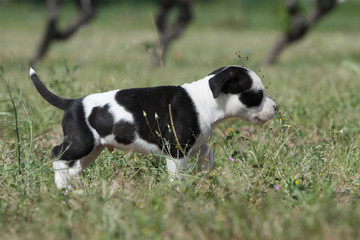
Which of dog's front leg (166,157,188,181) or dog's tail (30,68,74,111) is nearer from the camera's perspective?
dog's front leg (166,157,188,181)

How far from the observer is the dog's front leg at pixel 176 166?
337 cm

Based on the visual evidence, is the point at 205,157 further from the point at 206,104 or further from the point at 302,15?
the point at 302,15

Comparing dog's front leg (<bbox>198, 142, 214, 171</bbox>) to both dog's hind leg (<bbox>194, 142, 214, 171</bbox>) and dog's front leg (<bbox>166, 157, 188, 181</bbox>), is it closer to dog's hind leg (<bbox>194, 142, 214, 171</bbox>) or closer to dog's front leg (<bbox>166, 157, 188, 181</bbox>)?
dog's hind leg (<bbox>194, 142, 214, 171</bbox>)

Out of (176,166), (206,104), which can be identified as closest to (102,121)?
(176,166)

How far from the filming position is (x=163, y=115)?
3.46 metres

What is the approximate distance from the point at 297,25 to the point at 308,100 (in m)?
5.91

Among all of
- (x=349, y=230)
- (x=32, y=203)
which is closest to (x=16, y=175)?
(x=32, y=203)

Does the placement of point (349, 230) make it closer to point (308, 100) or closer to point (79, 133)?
point (79, 133)

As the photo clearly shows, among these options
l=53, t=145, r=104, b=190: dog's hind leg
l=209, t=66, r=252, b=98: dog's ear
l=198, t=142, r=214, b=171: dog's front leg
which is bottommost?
l=198, t=142, r=214, b=171: dog's front leg

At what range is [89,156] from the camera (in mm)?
3633

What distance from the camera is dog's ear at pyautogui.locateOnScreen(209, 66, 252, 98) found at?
132 inches

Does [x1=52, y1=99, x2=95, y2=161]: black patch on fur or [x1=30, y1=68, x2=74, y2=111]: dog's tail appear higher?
[x1=30, y1=68, x2=74, y2=111]: dog's tail

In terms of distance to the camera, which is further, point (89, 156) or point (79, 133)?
point (89, 156)

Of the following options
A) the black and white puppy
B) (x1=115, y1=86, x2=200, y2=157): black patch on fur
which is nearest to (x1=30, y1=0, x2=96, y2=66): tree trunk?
the black and white puppy
